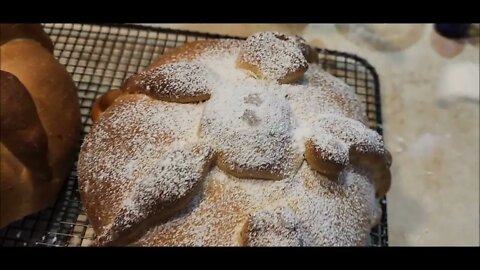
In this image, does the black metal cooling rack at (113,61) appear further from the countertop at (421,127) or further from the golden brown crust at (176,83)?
the golden brown crust at (176,83)

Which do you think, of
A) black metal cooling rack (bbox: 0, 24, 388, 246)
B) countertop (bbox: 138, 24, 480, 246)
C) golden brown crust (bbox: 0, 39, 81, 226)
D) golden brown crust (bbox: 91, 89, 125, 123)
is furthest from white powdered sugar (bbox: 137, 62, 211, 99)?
countertop (bbox: 138, 24, 480, 246)

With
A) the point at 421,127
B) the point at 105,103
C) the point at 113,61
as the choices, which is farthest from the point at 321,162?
the point at 113,61

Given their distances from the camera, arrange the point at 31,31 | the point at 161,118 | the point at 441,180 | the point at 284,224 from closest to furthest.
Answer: the point at 284,224, the point at 161,118, the point at 31,31, the point at 441,180

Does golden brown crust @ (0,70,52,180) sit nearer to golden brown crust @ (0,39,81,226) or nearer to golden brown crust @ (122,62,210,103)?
golden brown crust @ (0,39,81,226)

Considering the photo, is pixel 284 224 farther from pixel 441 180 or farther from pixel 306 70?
pixel 441 180

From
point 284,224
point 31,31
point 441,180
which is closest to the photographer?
point 284,224
